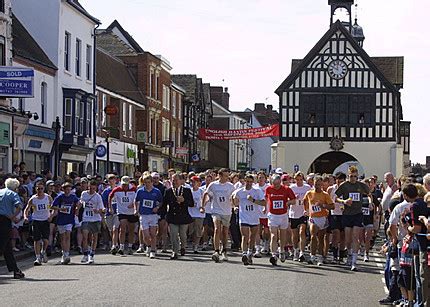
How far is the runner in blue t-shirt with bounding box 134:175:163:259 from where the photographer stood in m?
19.6

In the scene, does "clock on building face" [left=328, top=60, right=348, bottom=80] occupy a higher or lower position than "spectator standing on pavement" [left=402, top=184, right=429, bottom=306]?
higher

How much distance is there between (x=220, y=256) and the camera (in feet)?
64.7

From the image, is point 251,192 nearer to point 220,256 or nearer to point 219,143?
point 220,256

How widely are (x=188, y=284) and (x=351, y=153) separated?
41177 mm

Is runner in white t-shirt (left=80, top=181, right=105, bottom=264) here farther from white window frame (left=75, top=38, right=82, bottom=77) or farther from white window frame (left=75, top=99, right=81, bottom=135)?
white window frame (left=75, top=38, right=82, bottom=77)

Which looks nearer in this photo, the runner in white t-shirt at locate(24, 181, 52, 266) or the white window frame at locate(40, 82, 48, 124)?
the runner in white t-shirt at locate(24, 181, 52, 266)

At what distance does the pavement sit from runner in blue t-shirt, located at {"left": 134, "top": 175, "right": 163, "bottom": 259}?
2.79ft

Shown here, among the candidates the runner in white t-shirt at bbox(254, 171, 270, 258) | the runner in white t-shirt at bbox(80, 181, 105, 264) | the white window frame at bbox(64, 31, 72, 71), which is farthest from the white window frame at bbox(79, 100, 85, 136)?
the runner in white t-shirt at bbox(80, 181, 105, 264)

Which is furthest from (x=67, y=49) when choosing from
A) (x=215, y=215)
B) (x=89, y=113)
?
(x=215, y=215)

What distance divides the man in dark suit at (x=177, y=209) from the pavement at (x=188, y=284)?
653 millimetres

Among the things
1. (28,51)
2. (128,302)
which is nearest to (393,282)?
(128,302)

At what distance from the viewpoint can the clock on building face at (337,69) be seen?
5356 cm

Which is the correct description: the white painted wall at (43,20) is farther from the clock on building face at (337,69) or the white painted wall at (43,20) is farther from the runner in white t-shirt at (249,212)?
the runner in white t-shirt at (249,212)

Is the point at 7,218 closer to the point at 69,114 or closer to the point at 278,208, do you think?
the point at 278,208
